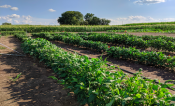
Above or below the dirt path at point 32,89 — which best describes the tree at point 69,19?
above

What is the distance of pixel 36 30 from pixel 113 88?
25.5 meters

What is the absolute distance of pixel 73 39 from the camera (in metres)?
10.0

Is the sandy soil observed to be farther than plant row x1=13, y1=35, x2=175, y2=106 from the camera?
Yes

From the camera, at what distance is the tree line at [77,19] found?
50.7 meters

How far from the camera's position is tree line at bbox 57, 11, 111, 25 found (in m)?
50.7

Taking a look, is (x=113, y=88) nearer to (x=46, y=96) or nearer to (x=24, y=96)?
(x=46, y=96)

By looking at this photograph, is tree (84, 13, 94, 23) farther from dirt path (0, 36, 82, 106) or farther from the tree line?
dirt path (0, 36, 82, 106)

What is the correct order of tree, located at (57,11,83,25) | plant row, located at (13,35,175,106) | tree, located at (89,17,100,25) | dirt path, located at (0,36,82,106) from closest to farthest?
plant row, located at (13,35,175,106) → dirt path, located at (0,36,82,106) → tree, located at (57,11,83,25) → tree, located at (89,17,100,25)

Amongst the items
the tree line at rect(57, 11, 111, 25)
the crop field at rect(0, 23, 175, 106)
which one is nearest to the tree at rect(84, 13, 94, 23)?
the tree line at rect(57, 11, 111, 25)

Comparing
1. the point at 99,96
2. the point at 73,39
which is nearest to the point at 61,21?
the point at 73,39

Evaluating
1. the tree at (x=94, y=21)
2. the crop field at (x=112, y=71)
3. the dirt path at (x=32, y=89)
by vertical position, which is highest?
the tree at (x=94, y=21)

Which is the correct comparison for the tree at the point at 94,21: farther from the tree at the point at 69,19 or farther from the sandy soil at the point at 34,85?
the sandy soil at the point at 34,85

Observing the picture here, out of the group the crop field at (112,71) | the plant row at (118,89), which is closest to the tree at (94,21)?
the crop field at (112,71)

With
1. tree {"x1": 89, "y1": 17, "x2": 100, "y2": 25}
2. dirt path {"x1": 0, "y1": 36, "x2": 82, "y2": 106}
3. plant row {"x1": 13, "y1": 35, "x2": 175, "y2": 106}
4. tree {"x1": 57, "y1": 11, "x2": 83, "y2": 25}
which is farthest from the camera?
tree {"x1": 89, "y1": 17, "x2": 100, "y2": 25}
